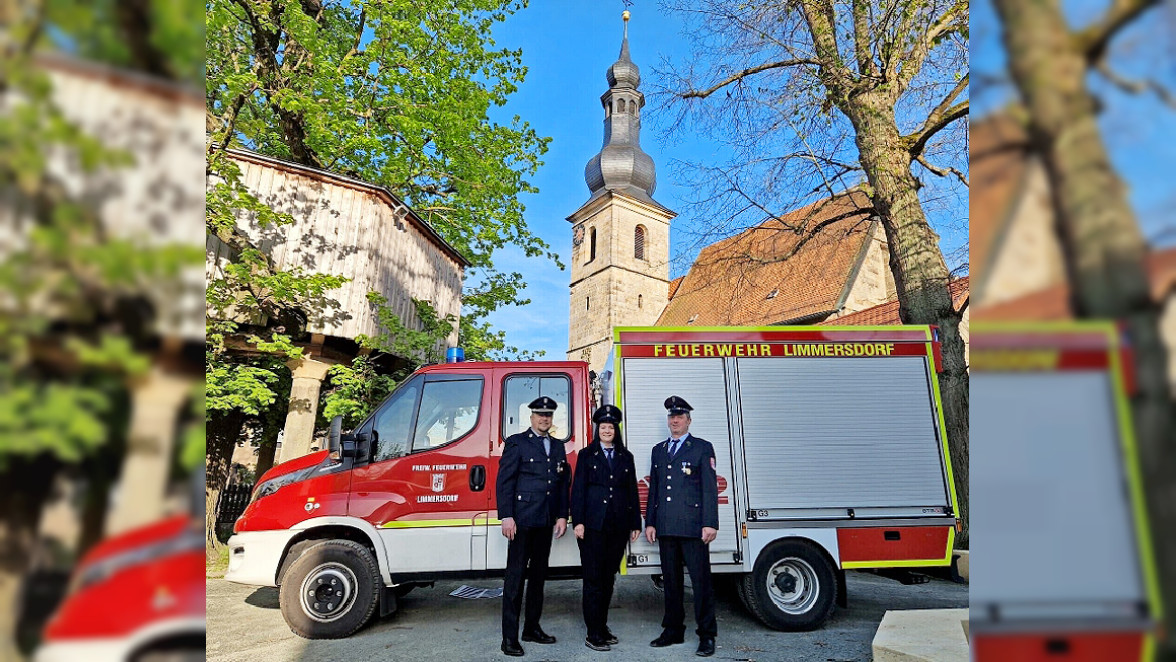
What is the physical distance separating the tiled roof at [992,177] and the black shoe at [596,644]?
5.03 metres

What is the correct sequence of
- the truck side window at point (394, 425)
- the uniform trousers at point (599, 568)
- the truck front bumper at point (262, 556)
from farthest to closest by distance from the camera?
1. the truck side window at point (394, 425)
2. the truck front bumper at point (262, 556)
3. the uniform trousers at point (599, 568)

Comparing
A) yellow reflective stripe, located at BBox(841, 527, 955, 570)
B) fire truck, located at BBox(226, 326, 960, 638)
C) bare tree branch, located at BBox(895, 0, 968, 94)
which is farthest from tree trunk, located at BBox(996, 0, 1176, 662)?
bare tree branch, located at BBox(895, 0, 968, 94)

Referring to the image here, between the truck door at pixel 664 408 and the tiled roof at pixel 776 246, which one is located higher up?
the tiled roof at pixel 776 246

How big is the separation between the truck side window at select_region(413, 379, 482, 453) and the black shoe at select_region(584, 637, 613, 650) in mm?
1998

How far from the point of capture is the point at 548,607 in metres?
6.60

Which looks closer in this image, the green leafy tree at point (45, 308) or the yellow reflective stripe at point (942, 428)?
the green leafy tree at point (45, 308)

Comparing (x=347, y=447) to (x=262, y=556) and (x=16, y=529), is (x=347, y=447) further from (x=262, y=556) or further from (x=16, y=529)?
(x=16, y=529)

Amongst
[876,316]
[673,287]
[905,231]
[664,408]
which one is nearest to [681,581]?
[664,408]

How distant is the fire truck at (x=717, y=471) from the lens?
17.9 ft

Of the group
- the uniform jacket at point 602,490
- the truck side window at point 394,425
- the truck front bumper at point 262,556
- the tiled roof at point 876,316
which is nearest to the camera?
the uniform jacket at point 602,490

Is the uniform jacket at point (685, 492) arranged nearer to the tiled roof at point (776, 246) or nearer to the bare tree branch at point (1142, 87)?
the tiled roof at point (776, 246)

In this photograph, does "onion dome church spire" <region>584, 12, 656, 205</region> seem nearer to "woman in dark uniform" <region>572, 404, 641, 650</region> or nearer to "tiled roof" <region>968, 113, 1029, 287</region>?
"woman in dark uniform" <region>572, 404, 641, 650</region>

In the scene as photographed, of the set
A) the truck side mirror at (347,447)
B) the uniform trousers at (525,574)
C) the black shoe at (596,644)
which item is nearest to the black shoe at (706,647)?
the black shoe at (596,644)

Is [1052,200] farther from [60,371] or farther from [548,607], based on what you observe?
[548,607]
